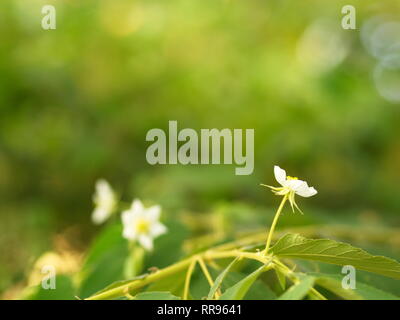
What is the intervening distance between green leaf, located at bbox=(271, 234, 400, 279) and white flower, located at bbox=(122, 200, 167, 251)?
390 millimetres

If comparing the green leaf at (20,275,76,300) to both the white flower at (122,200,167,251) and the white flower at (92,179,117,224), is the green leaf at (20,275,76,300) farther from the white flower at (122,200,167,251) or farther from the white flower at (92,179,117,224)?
the white flower at (92,179,117,224)

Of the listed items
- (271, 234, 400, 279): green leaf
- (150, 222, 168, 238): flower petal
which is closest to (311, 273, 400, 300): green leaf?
(271, 234, 400, 279): green leaf

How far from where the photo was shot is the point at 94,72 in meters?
1.98

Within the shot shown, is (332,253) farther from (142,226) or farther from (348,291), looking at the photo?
(142,226)

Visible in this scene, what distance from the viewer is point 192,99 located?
1.97m

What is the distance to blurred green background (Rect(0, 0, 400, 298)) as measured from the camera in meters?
1.79

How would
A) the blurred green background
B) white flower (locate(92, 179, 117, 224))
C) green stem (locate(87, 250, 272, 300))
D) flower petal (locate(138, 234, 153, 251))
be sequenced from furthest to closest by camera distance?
the blurred green background → white flower (locate(92, 179, 117, 224)) → flower petal (locate(138, 234, 153, 251)) → green stem (locate(87, 250, 272, 300))

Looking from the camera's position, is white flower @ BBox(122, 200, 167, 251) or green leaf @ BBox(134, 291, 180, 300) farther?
white flower @ BBox(122, 200, 167, 251)

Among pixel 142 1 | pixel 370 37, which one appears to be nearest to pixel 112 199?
pixel 142 1

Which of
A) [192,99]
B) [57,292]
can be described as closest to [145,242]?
[57,292]

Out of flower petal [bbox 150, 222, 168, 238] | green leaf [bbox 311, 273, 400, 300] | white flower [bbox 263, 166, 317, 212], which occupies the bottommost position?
green leaf [bbox 311, 273, 400, 300]

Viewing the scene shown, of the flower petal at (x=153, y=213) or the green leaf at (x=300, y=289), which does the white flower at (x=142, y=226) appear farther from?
the green leaf at (x=300, y=289)

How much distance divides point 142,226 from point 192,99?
3.79 feet
